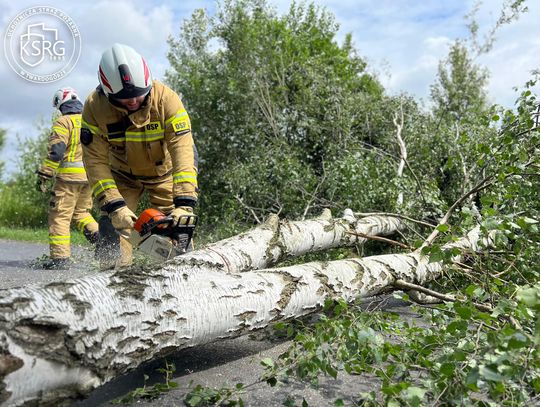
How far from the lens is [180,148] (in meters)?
3.55

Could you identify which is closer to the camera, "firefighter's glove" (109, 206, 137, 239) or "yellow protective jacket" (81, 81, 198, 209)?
"firefighter's glove" (109, 206, 137, 239)

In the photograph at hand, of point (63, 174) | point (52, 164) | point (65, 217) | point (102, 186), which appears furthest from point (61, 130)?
point (102, 186)

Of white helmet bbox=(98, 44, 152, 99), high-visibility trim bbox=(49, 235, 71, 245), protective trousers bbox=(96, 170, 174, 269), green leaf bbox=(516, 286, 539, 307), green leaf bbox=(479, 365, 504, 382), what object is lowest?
green leaf bbox=(479, 365, 504, 382)

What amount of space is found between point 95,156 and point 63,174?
2503mm

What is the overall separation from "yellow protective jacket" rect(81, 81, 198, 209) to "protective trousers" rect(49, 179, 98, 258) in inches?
96.8

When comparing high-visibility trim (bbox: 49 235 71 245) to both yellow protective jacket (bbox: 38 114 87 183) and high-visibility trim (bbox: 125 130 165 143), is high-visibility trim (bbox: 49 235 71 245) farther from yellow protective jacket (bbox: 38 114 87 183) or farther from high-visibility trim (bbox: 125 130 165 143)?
high-visibility trim (bbox: 125 130 165 143)

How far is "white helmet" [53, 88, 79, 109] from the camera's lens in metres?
5.98

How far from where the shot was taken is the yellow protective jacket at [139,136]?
349cm

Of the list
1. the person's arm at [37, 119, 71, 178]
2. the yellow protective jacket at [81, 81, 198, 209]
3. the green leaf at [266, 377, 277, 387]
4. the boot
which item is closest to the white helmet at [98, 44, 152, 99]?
the yellow protective jacket at [81, 81, 198, 209]

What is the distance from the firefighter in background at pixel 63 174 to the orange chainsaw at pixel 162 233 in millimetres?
3224

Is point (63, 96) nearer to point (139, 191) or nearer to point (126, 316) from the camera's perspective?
point (139, 191)

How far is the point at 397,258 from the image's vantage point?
3.23 meters

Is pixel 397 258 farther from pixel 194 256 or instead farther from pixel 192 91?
pixel 192 91

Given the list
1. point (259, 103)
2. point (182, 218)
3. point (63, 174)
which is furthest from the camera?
point (259, 103)
